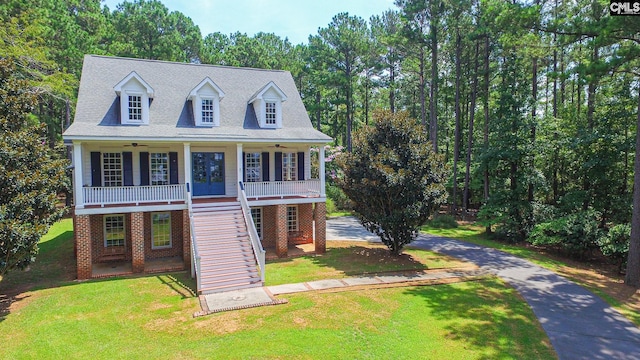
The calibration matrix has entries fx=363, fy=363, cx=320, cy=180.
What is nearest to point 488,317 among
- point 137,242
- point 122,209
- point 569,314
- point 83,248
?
point 569,314

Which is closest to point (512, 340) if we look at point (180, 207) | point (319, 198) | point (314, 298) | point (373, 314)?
point (373, 314)

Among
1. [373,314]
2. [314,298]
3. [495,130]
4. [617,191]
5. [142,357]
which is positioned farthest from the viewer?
[495,130]

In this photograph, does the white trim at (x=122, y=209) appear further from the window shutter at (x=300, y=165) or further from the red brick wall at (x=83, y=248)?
the window shutter at (x=300, y=165)

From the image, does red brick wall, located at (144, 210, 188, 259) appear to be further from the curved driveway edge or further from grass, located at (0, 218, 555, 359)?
the curved driveway edge

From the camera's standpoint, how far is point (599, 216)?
21.3m

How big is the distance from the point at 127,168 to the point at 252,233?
691 centimetres

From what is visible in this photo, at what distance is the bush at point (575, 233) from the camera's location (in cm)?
1866

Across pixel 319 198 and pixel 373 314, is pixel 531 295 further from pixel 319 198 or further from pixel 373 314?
pixel 319 198

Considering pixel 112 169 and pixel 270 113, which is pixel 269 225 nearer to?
pixel 270 113

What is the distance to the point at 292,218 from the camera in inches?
826

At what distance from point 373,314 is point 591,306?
7.66 metres

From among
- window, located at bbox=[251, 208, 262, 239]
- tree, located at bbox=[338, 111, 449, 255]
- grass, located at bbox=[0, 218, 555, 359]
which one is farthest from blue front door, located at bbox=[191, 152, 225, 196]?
tree, located at bbox=[338, 111, 449, 255]

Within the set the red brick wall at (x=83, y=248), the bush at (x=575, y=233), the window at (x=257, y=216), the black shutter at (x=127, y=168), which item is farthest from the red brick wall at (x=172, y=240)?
the bush at (x=575, y=233)

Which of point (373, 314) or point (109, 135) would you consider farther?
point (109, 135)
